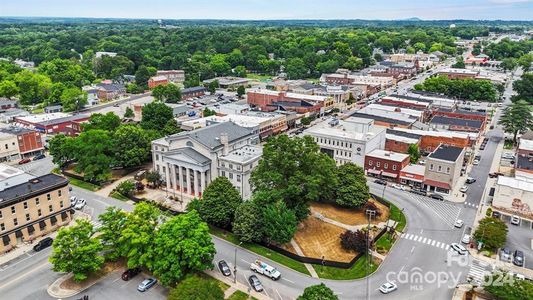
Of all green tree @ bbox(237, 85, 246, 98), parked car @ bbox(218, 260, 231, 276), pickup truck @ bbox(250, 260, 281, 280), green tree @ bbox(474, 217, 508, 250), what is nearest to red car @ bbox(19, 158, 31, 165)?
parked car @ bbox(218, 260, 231, 276)

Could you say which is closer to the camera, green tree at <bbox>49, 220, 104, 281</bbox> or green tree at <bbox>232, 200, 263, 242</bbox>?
→ green tree at <bbox>49, 220, 104, 281</bbox>

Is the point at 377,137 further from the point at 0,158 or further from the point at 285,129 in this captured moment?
the point at 0,158

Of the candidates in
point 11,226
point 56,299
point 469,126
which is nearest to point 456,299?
point 56,299

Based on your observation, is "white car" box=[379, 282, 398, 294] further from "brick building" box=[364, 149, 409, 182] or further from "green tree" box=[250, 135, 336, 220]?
"brick building" box=[364, 149, 409, 182]

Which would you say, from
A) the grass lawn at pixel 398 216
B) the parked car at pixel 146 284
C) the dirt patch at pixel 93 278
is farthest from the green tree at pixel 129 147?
the grass lawn at pixel 398 216

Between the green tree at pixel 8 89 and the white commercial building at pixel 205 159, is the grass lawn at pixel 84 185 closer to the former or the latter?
the white commercial building at pixel 205 159

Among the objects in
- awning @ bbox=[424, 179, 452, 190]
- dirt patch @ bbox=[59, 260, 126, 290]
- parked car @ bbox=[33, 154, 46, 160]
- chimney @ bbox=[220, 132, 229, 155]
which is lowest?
dirt patch @ bbox=[59, 260, 126, 290]

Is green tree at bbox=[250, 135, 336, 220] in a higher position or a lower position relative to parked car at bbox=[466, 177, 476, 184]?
higher
